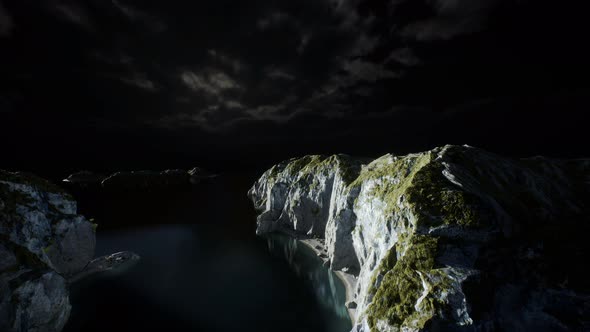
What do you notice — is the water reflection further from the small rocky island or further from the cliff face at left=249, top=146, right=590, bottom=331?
the small rocky island

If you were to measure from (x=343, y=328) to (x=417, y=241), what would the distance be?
21.5 m

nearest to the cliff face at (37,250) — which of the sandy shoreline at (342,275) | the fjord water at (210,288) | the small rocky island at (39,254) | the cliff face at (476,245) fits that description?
the small rocky island at (39,254)

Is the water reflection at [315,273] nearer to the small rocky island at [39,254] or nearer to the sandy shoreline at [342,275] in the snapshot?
the sandy shoreline at [342,275]

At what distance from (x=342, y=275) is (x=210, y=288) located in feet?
97.7

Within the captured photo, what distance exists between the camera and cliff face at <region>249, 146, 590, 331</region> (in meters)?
21.9

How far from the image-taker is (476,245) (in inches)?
1020

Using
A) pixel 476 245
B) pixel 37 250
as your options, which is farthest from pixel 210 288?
pixel 476 245

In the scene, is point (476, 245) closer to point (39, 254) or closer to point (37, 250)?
point (39, 254)

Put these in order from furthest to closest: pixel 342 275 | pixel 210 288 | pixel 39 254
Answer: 1. pixel 342 275
2. pixel 210 288
3. pixel 39 254

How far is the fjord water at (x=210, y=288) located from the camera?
39.9m

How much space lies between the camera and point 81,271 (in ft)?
185

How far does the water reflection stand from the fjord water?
190mm

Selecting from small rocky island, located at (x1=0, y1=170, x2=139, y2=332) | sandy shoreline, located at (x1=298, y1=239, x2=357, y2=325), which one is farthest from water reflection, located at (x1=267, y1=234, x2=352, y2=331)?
small rocky island, located at (x1=0, y1=170, x2=139, y2=332)

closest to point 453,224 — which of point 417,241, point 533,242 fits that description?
point 417,241
